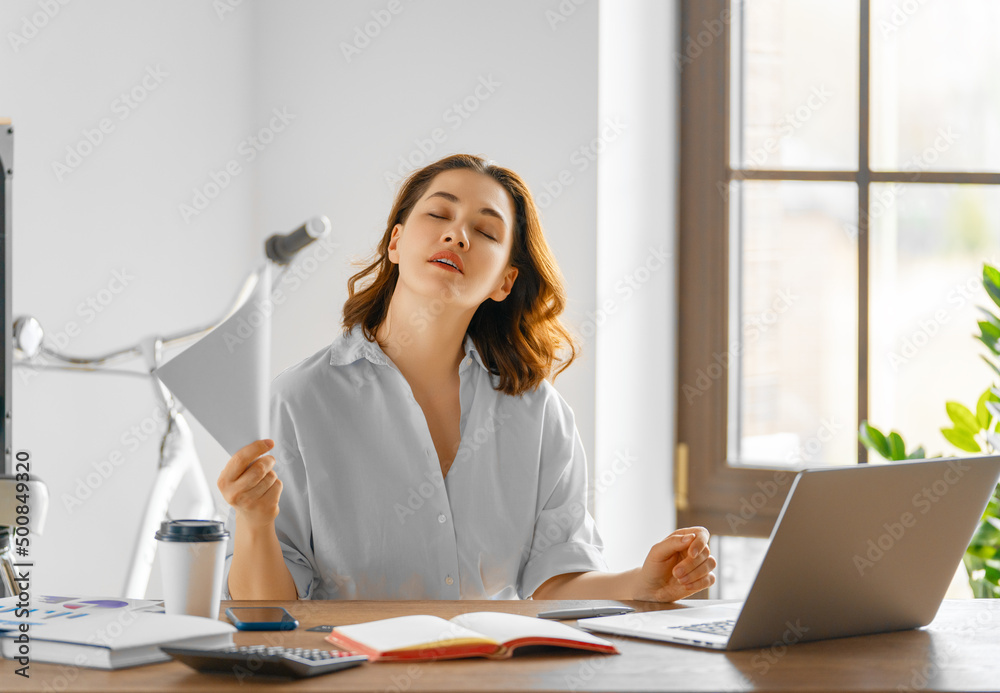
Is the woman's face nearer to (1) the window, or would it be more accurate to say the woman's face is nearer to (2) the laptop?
(2) the laptop

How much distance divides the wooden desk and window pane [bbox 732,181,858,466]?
1.60 m

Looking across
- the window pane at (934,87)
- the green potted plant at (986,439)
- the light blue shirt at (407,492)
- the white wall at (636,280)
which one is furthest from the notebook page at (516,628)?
Result: the window pane at (934,87)

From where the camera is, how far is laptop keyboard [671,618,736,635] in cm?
97

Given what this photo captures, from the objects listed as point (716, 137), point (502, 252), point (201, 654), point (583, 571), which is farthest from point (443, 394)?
point (716, 137)

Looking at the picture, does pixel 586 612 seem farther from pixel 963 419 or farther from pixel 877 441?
pixel 963 419

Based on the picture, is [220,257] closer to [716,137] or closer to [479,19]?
[479,19]

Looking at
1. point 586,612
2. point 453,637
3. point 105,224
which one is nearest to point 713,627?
point 586,612

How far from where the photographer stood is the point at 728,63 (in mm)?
2539

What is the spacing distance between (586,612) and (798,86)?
1.92 meters

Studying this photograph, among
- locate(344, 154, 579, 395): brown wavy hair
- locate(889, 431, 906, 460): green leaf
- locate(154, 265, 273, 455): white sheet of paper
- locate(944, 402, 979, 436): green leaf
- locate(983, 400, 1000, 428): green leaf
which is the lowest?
locate(889, 431, 906, 460): green leaf

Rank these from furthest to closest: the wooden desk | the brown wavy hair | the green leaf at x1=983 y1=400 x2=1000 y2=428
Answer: the green leaf at x1=983 y1=400 x2=1000 y2=428, the brown wavy hair, the wooden desk

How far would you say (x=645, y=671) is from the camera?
0.84 m

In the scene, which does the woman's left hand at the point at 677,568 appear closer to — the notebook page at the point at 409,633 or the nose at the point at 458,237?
the notebook page at the point at 409,633

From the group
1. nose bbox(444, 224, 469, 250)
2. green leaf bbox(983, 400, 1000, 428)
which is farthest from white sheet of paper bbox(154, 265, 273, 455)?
green leaf bbox(983, 400, 1000, 428)
